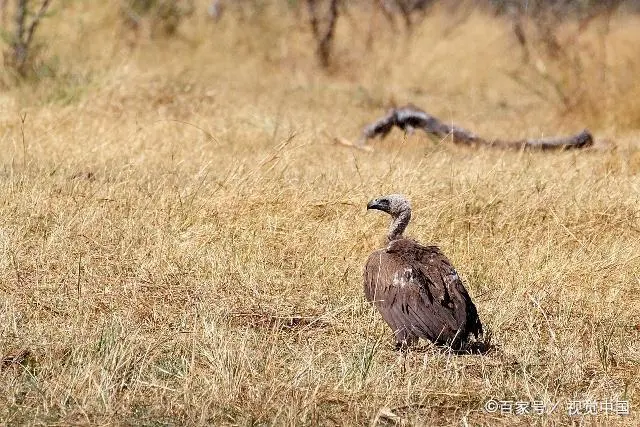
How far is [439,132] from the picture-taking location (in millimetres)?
8609

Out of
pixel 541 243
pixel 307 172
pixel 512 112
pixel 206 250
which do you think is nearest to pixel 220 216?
pixel 206 250

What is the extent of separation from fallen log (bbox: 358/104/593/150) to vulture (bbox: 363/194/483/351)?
345cm

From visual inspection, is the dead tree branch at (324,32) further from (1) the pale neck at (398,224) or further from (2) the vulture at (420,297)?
(2) the vulture at (420,297)

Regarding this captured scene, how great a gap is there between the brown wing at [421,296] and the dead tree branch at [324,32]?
8191mm

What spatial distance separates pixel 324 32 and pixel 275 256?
26.0ft

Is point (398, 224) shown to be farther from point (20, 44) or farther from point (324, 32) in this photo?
point (324, 32)

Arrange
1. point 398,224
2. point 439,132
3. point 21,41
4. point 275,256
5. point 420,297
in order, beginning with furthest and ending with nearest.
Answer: point 21,41
point 439,132
point 275,256
point 398,224
point 420,297

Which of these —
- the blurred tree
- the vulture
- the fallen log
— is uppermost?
→ the vulture

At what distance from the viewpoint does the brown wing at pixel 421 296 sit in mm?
4480

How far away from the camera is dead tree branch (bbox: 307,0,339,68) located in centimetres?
1290

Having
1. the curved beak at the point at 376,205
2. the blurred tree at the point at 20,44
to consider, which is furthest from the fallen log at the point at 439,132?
the blurred tree at the point at 20,44

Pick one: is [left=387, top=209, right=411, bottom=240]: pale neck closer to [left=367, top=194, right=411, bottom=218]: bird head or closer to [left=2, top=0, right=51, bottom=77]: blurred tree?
[left=367, top=194, right=411, bottom=218]: bird head

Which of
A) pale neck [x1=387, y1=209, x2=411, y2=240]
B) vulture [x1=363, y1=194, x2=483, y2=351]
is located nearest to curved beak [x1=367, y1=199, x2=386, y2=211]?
pale neck [x1=387, y1=209, x2=411, y2=240]

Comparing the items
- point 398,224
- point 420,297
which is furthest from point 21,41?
point 420,297
